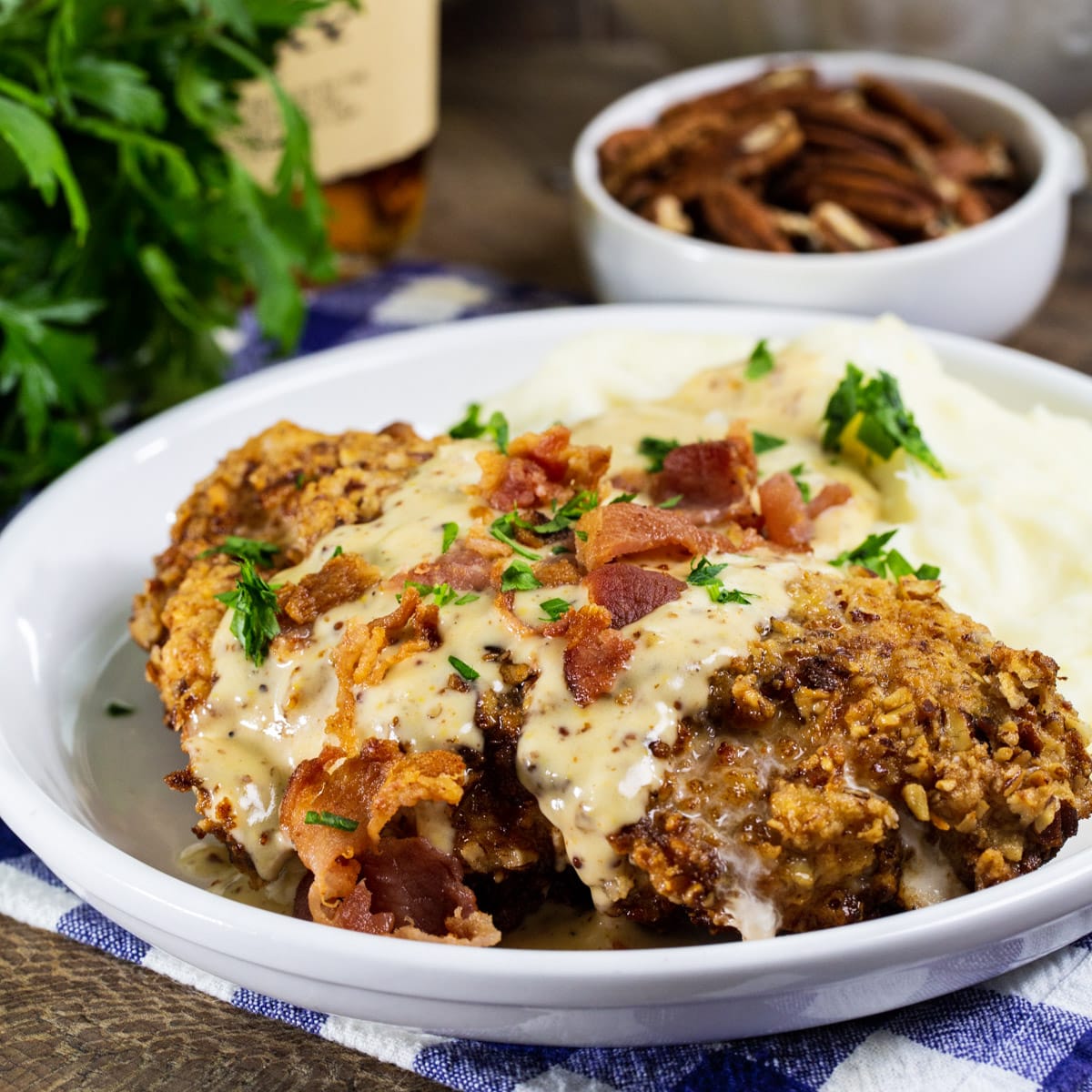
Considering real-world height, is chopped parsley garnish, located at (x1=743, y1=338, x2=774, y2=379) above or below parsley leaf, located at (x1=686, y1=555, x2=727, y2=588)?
below

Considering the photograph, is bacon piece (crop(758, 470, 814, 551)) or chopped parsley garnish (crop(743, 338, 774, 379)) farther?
chopped parsley garnish (crop(743, 338, 774, 379))

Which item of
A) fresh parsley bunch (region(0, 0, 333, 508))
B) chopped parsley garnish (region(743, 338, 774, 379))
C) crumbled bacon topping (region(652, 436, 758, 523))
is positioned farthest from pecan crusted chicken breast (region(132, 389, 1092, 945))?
fresh parsley bunch (region(0, 0, 333, 508))

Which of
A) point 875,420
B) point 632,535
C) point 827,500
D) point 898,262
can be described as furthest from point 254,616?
point 898,262

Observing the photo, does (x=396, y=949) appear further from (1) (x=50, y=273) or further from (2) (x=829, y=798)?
(1) (x=50, y=273)

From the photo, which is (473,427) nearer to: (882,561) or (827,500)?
(827,500)

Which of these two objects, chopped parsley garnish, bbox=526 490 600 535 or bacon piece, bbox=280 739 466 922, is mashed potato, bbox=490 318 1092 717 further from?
bacon piece, bbox=280 739 466 922

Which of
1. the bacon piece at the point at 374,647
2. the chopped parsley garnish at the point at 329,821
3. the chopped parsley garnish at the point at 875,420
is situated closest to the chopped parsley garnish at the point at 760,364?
the chopped parsley garnish at the point at 875,420
